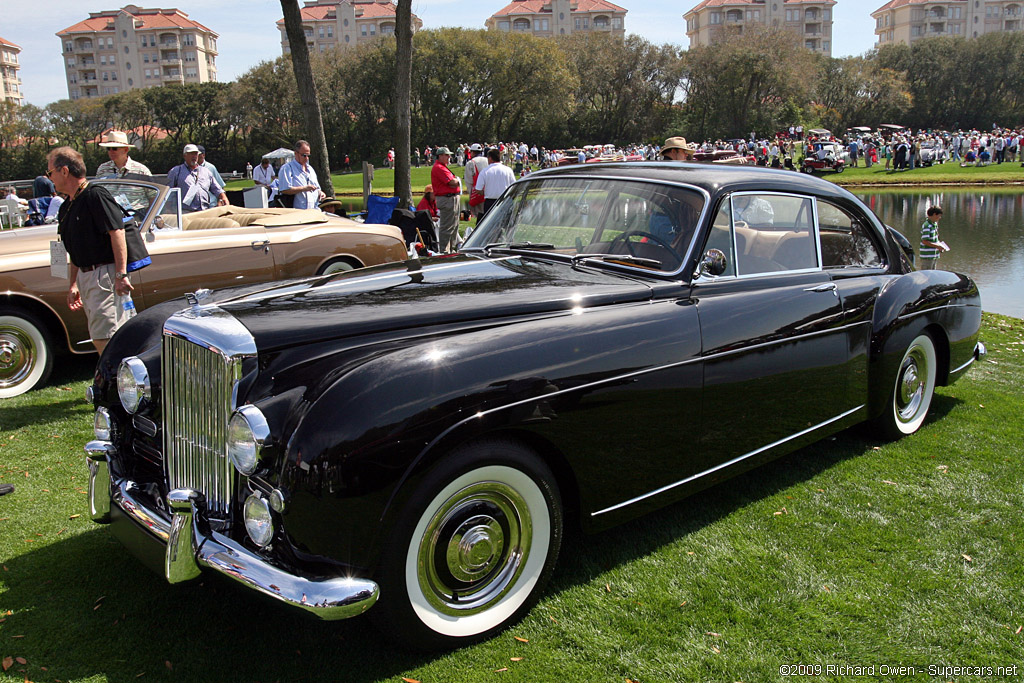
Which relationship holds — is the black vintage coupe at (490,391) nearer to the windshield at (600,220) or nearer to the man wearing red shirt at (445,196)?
the windshield at (600,220)

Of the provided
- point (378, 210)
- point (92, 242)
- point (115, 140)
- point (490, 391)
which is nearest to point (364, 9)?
point (378, 210)

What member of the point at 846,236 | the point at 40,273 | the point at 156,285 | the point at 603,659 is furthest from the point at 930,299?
the point at 40,273

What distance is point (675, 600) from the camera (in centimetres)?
322

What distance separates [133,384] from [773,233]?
336 cm

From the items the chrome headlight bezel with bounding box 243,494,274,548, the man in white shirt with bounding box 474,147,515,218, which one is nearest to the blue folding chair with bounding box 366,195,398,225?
the man in white shirt with bounding box 474,147,515,218

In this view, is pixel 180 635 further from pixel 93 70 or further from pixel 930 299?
pixel 93 70

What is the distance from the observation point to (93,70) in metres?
138

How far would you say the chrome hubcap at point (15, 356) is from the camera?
6152mm

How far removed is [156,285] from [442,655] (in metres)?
5.07

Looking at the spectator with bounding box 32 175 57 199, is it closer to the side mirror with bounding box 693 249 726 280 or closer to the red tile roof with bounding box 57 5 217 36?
the side mirror with bounding box 693 249 726 280

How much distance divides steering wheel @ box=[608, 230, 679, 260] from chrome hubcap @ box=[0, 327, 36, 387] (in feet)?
16.8

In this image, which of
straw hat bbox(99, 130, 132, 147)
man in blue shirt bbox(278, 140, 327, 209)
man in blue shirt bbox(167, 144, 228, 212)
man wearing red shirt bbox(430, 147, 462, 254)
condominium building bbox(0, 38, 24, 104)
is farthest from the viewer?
condominium building bbox(0, 38, 24, 104)

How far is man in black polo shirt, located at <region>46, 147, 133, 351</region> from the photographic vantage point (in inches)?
204

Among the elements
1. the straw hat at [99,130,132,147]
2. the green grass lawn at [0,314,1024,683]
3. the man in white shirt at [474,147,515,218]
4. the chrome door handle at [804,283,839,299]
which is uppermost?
the straw hat at [99,130,132,147]
